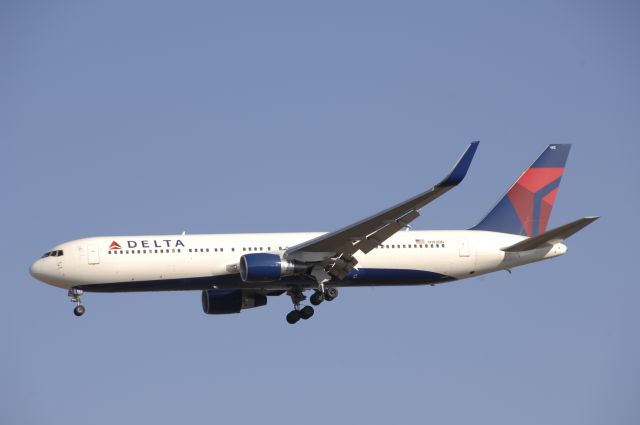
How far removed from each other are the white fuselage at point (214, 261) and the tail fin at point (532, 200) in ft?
8.55

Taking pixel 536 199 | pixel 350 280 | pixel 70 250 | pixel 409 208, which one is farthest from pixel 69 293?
pixel 536 199

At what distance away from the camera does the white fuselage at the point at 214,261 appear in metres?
48.0

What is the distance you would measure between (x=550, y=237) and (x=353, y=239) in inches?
373

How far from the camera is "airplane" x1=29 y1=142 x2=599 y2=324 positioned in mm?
47375

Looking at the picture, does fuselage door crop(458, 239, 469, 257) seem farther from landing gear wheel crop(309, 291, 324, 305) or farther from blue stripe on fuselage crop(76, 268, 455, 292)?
landing gear wheel crop(309, 291, 324, 305)

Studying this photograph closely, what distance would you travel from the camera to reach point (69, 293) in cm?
4872

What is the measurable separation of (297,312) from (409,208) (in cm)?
944

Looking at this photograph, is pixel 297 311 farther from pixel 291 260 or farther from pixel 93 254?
pixel 93 254

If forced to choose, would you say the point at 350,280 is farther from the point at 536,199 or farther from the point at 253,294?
the point at 536,199

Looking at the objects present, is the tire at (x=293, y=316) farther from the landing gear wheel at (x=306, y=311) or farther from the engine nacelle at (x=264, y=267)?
the engine nacelle at (x=264, y=267)

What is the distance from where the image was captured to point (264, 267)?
153ft

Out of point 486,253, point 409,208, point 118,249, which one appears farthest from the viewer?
point 486,253

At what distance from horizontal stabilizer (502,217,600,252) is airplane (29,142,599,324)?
4 cm

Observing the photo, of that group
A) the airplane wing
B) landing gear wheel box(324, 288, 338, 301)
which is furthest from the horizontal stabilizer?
landing gear wheel box(324, 288, 338, 301)
